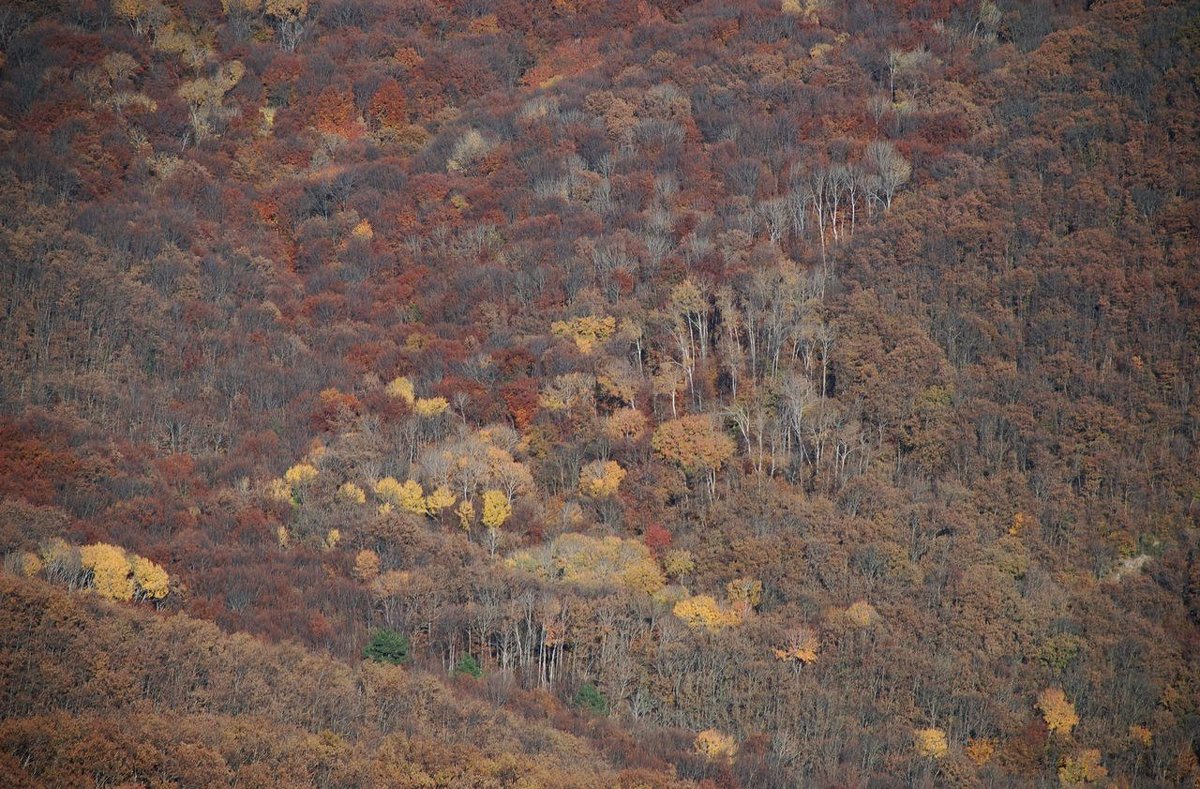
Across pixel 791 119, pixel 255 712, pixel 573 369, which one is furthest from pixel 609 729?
pixel 791 119

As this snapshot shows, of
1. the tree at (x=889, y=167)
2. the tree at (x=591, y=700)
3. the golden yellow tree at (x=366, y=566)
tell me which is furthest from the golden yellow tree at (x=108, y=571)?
the tree at (x=889, y=167)

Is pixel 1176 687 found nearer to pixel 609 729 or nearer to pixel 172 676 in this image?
Result: pixel 609 729

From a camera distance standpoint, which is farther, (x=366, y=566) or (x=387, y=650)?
(x=366, y=566)

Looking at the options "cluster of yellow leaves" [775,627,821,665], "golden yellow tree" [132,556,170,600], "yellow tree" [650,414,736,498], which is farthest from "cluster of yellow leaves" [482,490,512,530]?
"cluster of yellow leaves" [775,627,821,665]

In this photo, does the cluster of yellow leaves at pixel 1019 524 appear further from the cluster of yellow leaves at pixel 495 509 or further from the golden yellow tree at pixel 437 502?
the golden yellow tree at pixel 437 502

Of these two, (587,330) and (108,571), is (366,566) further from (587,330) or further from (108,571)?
(587,330)

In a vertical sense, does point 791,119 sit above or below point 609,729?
above

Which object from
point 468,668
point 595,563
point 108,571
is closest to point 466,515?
point 595,563
